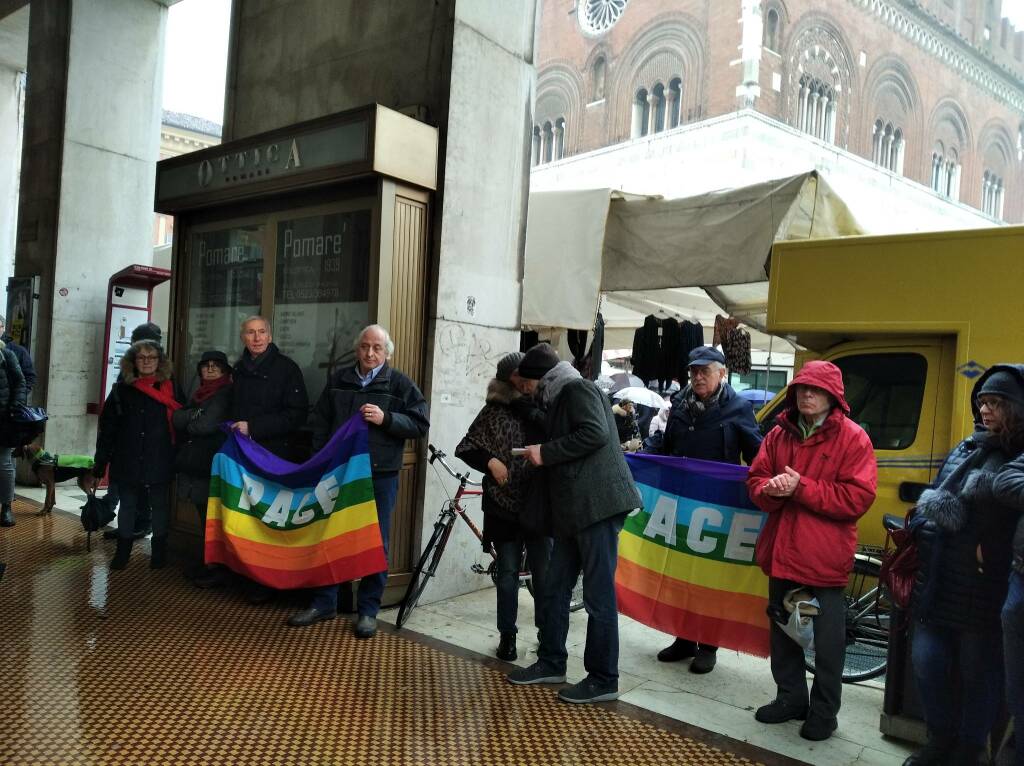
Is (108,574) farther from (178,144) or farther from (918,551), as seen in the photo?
(178,144)

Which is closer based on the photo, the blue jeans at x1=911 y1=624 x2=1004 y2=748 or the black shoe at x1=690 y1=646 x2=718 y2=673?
the blue jeans at x1=911 y1=624 x2=1004 y2=748

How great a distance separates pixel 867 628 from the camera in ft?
15.4

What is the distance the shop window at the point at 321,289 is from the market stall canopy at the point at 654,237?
1.67 metres

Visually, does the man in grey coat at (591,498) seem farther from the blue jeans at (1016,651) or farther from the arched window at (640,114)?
the arched window at (640,114)

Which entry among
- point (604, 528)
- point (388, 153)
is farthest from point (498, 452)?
point (388, 153)

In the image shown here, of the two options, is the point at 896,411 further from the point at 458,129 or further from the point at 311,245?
the point at 311,245

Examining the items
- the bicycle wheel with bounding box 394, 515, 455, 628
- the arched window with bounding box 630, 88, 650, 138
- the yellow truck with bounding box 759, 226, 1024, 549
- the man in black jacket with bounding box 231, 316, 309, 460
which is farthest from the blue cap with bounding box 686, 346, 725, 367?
the arched window with bounding box 630, 88, 650, 138

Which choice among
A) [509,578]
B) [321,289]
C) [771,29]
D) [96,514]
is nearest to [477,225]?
[321,289]

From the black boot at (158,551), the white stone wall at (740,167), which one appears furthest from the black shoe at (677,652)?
the white stone wall at (740,167)

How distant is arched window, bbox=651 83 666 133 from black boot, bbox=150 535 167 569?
111ft

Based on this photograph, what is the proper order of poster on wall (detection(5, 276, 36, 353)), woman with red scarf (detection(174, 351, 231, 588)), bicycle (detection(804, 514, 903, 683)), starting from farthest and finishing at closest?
poster on wall (detection(5, 276, 36, 353)) → woman with red scarf (detection(174, 351, 231, 588)) → bicycle (detection(804, 514, 903, 683))

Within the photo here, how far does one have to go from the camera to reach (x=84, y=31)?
31.3 ft

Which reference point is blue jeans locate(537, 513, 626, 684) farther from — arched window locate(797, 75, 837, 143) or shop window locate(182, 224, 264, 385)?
arched window locate(797, 75, 837, 143)

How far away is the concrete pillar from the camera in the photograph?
946cm
